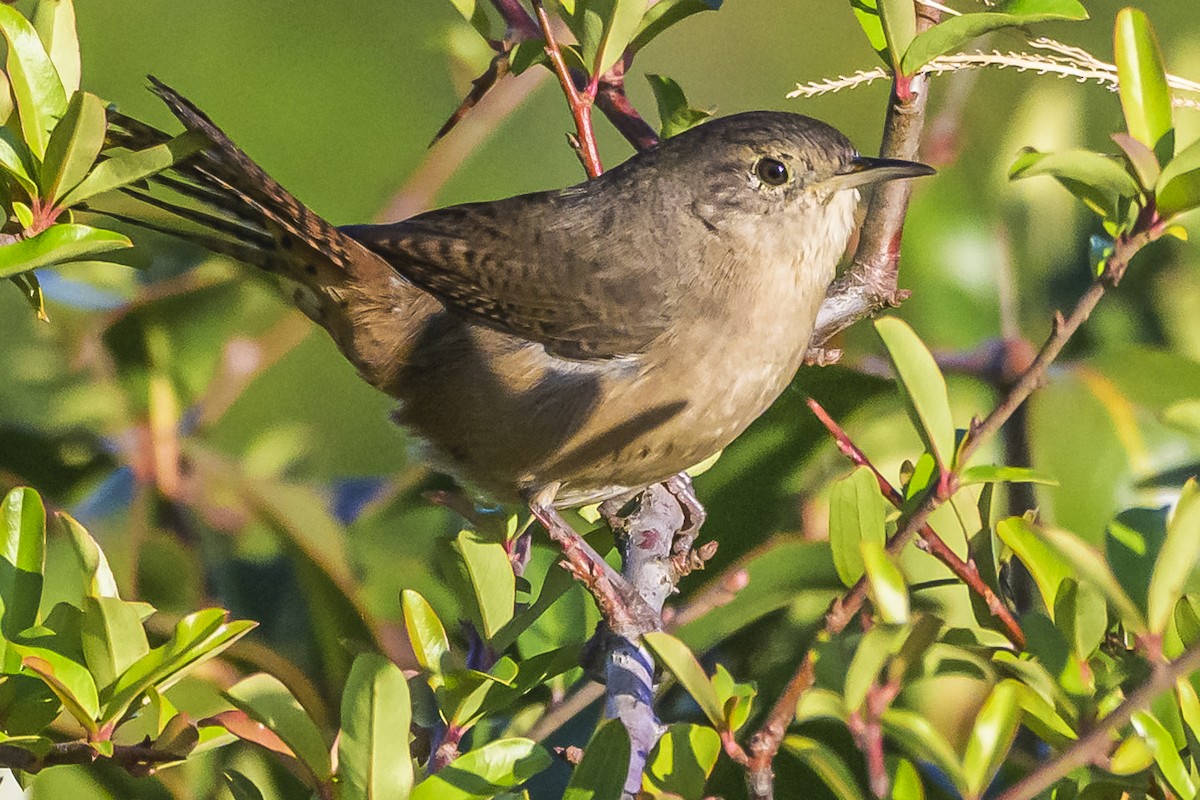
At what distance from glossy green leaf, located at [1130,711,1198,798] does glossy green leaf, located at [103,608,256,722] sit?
95 centimetres

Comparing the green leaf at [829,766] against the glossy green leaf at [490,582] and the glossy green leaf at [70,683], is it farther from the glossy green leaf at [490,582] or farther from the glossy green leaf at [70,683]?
the glossy green leaf at [70,683]

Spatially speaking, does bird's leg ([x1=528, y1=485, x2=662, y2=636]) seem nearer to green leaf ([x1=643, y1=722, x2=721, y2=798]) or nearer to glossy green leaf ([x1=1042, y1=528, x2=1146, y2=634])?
green leaf ([x1=643, y1=722, x2=721, y2=798])

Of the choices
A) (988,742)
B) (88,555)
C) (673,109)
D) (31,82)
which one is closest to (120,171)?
(31,82)

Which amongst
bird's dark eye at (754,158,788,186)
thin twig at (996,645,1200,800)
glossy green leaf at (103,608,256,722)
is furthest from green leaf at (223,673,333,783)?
bird's dark eye at (754,158,788,186)

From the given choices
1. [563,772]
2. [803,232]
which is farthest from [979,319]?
[563,772]

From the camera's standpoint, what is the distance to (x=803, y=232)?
2.64 meters

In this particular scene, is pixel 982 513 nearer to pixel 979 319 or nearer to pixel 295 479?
pixel 979 319

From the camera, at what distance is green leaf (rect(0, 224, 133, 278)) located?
1.53 m

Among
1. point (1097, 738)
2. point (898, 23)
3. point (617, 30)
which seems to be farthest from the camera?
point (617, 30)

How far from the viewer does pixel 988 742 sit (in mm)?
1317

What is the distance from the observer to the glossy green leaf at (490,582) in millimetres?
1804

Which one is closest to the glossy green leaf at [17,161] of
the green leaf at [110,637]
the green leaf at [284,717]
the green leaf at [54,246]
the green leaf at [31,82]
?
the green leaf at [31,82]

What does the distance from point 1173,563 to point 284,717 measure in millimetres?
931

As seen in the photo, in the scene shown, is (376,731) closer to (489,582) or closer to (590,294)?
(489,582)
